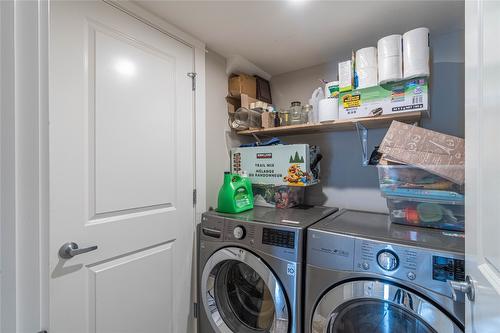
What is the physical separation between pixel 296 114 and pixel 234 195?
0.77 metres

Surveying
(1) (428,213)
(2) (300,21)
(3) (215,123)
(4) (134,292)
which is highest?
(2) (300,21)

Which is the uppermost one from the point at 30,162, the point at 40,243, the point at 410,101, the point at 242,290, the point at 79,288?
the point at 410,101

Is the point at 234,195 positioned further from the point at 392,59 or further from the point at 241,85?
the point at 392,59

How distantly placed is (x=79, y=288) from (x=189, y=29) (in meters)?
1.52

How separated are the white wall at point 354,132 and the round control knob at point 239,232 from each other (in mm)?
840

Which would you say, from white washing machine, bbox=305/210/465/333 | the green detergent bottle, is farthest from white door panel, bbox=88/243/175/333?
white washing machine, bbox=305/210/465/333

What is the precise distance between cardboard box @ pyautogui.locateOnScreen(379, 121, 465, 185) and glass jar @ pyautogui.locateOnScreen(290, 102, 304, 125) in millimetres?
702

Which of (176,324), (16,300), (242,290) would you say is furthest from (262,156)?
(16,300)

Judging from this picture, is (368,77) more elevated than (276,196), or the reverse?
(368,77)

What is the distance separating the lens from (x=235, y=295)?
1511mm

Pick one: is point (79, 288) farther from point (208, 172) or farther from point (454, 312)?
point (454, 312)

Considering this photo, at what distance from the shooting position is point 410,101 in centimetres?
127

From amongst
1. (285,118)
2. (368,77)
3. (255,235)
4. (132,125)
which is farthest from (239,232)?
(368,77)

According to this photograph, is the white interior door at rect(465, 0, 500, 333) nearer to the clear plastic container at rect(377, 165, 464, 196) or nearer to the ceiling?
the clear plastic container at rect(377, 165, 464, 196)
